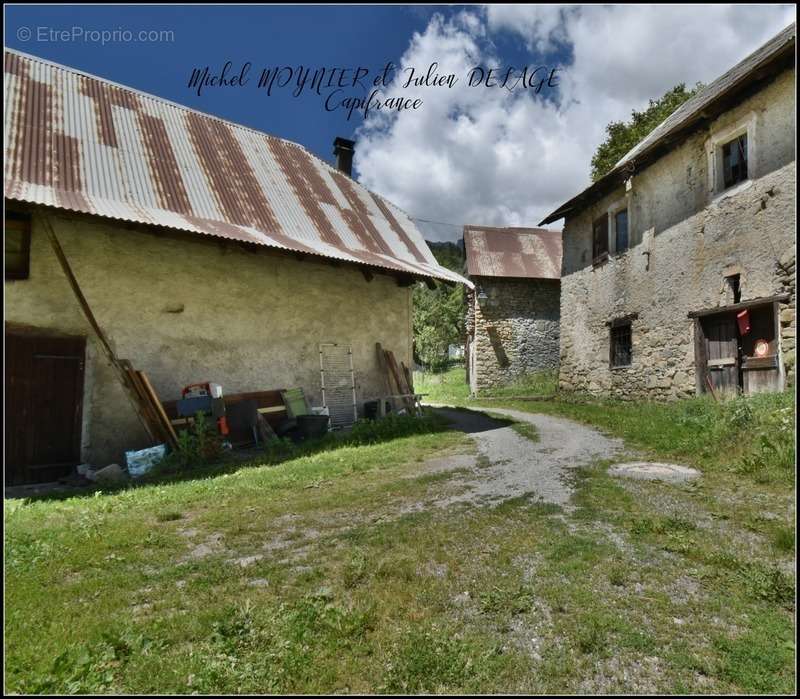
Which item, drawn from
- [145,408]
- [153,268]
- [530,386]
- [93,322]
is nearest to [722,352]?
[530,386]

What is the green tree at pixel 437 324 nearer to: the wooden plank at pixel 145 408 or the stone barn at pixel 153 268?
the stone barn at pixel 153 268

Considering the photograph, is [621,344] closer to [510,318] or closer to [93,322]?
[510,318]

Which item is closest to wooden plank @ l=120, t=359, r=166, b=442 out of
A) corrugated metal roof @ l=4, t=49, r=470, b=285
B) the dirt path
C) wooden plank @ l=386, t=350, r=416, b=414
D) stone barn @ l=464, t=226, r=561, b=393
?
corrugated metal roof @ l=4, t=49, r=470, b=285

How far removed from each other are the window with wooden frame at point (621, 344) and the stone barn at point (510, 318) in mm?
6471

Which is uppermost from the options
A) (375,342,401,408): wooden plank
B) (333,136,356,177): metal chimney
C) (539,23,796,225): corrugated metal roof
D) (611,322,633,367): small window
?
(333,136,356,177): metal chimney

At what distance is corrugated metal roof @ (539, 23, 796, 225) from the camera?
7.99 meters

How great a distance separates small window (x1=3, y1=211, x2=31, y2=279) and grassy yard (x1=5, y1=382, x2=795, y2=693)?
11.4 feet

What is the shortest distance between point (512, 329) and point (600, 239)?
21.2 ft

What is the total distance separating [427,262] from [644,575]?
34.5 ft

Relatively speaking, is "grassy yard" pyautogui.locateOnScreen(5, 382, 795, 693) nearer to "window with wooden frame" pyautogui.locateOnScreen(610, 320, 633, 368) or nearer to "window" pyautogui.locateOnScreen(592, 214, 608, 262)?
"window with wooden frame" pyautogui.locateOnScreen(610, 320, 633, 368)

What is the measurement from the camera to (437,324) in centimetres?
3534

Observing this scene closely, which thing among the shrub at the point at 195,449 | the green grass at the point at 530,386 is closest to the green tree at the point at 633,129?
the green grass at the point at 530,386

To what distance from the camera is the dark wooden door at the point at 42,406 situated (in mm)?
6332

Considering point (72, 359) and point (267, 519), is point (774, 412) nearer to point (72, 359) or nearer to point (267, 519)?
point (267, 519)
